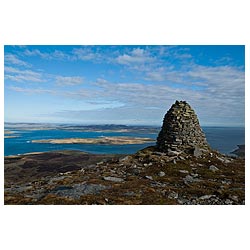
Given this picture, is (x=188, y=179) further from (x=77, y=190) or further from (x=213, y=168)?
(x=77, y=190)

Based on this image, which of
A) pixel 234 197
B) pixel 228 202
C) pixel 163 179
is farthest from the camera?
pixel 163 179

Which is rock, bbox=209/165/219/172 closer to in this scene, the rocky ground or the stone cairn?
the rocky ground

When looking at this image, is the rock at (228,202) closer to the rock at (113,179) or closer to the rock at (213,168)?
the rock at (213,168)

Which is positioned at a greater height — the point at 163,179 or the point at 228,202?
the point at 163,179

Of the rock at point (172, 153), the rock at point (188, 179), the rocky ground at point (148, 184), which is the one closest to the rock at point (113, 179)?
the rocky ground at point (148, 184)

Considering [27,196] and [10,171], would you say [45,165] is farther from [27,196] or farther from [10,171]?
[27,196]

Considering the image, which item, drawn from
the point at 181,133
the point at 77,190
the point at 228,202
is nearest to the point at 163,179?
the point at 228,202
